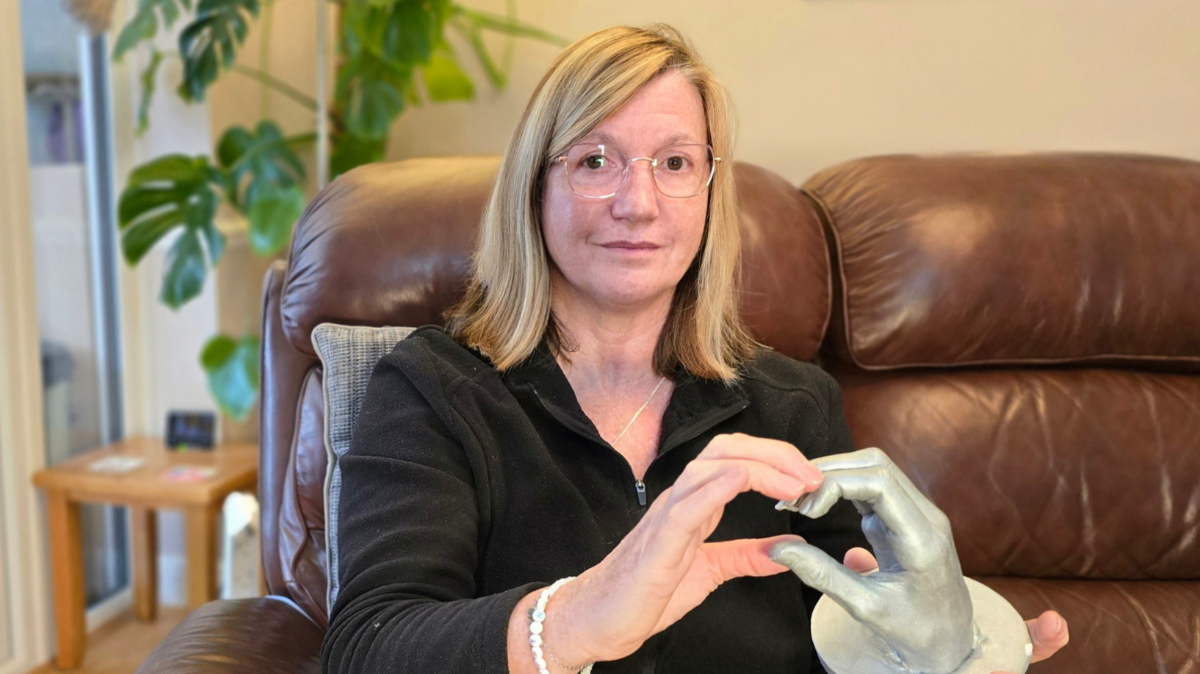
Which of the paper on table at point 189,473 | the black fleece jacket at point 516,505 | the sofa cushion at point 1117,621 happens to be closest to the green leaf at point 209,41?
the paper on table at point 189,473

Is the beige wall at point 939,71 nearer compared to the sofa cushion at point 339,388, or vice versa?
the sofa cushion at point 339,388

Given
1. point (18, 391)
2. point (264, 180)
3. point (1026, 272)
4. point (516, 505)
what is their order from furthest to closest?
1. point (264, 180)
2. point (18, 391)
3. point (1026, 272)
4. point (516, 505)

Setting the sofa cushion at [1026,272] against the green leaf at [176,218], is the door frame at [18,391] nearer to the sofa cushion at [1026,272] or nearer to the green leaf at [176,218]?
the green leaf at [176,218]

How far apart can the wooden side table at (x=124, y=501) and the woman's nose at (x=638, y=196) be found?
1418 millimetres

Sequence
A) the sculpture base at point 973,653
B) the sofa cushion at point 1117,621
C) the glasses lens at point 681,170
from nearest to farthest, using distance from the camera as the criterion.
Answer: the sculpture base at point 973,653 → the glasses lens at point 681,170 → the sofa cushion at point 1117,621

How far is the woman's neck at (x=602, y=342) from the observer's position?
1.21 metres

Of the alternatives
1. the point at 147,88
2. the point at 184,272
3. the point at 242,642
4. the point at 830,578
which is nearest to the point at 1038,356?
the point at 830,578

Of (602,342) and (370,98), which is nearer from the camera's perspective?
(602,342)

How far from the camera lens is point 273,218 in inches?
81.2

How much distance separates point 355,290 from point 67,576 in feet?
4.32

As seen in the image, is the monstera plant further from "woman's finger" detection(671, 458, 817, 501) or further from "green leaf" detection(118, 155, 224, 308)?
"woman's finger" detection(671, 458, 817, 501)

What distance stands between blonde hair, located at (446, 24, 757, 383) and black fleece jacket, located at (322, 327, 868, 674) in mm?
37

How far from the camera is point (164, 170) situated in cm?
220

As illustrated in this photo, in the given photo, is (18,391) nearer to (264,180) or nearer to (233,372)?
(233,372)
